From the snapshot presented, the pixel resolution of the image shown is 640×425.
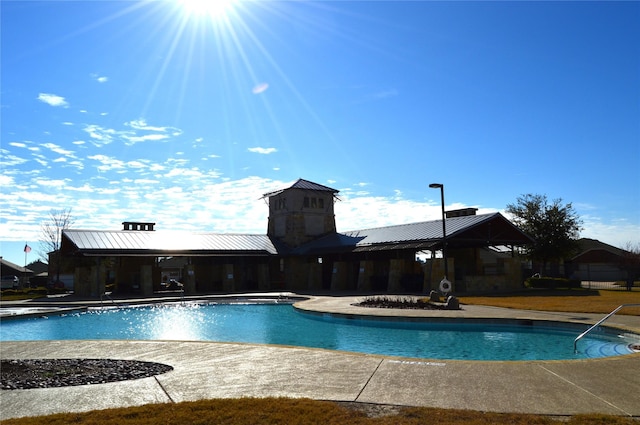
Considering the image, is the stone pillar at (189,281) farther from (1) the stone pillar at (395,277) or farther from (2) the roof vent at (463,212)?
(2) the roof vent at (463,212)

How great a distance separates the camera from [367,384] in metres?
6.85

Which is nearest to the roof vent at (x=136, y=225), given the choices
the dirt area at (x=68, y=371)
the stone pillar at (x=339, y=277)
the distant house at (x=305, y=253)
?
the distant house at (x=305, y=253)

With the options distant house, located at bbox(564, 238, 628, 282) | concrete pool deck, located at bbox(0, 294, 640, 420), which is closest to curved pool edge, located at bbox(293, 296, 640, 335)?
concrete pool deck, located at bbox(0, 294, 640, 420)

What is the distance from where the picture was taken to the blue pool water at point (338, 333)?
11484 millimetres

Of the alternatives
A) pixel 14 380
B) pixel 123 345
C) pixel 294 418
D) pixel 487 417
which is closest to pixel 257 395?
pixel 294 418

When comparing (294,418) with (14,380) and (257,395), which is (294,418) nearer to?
(257,395)

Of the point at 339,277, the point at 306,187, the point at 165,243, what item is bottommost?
the point at 339,277

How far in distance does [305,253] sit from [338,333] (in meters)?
25.3

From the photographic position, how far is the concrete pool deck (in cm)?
594

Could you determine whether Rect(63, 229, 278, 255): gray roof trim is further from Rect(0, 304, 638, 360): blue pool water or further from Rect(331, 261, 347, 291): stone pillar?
Rect(0, 304, 638, 360): blue pool water

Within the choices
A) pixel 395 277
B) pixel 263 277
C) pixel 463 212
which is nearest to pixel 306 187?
pixel 263 277

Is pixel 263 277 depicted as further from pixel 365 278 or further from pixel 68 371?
pixel 68 371

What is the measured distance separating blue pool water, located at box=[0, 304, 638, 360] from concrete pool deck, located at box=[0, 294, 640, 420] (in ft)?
9.99

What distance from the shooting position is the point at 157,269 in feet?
132
